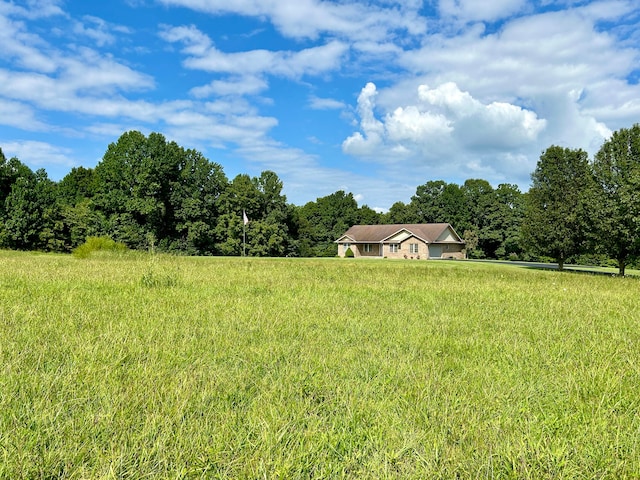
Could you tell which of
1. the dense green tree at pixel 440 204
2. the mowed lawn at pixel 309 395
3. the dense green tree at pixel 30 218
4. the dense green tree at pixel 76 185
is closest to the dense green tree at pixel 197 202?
the dense green tree at pixel 30 218

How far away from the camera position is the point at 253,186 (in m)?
61.1

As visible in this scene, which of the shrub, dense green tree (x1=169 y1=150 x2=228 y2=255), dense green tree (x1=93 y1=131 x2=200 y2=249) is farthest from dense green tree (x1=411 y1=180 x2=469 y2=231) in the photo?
the shrub

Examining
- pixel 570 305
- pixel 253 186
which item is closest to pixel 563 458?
pixel 570 305

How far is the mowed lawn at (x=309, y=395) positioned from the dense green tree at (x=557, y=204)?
84.7 feet

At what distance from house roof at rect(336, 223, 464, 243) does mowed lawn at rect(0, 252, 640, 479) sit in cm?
5576

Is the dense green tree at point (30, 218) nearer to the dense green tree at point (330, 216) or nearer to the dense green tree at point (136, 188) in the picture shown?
the dense green tree at point (136, 188)

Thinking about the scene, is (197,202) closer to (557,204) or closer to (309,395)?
(557,204)

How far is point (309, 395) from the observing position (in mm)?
3301

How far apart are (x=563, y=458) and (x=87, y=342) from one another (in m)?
4.63

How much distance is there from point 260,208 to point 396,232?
72.4ft

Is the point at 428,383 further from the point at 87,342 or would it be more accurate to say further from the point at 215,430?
the point at 87,342

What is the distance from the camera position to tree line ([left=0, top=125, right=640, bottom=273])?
24.1m

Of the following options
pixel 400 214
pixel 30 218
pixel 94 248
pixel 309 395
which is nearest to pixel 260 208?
pixel 30 218

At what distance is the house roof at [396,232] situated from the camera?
60812 mm
